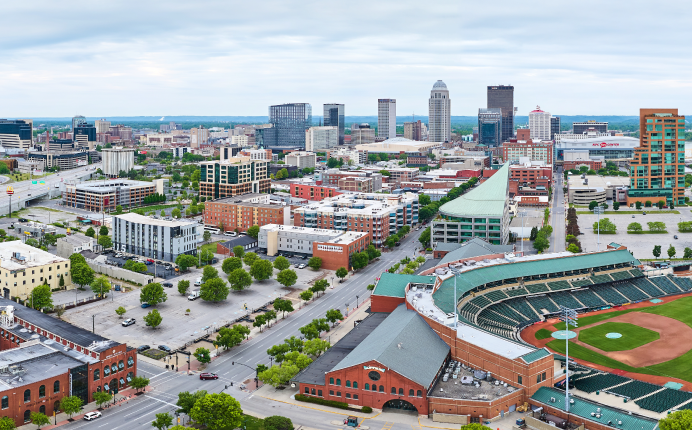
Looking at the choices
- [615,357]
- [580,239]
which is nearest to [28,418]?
[615,357]

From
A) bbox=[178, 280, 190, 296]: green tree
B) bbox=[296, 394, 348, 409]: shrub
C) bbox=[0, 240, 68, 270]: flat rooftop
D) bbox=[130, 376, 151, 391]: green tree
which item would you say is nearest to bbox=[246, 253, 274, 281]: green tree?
bbox=[178, 280, 190, 296]: green tree

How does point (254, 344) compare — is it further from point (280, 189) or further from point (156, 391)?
point (280, 189)

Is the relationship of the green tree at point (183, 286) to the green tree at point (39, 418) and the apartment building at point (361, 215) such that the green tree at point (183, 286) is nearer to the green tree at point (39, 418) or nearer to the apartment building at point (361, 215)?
the green tree at point (39, 418)

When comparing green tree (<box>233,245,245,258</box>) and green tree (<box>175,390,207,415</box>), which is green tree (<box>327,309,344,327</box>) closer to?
green tree (<box>175,390,207,415</box>)

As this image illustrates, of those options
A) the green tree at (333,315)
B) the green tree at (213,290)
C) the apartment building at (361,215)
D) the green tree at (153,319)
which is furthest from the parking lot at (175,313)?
the apartment building at (361,215)

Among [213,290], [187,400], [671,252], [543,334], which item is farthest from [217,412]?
[671,252]
